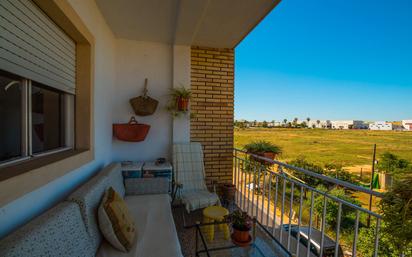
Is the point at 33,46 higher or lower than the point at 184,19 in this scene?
lower

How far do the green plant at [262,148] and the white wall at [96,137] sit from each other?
2.16 metres

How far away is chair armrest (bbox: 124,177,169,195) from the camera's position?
269cm

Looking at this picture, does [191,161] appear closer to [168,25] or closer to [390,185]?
[168,25]

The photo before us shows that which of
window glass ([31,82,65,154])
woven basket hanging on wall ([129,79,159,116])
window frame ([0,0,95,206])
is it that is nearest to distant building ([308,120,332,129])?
woven basket hanging on wall ([129,79,159,116])

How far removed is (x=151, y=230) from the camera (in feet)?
5.97

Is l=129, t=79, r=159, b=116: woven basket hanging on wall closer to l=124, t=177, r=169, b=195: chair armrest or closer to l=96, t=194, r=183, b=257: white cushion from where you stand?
l=124, t=177, r=169, b=195: chair armrest

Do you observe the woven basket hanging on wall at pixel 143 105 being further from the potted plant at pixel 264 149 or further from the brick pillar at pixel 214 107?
the potted plant at pixel 264 149

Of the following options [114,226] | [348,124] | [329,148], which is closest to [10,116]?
[114,226]

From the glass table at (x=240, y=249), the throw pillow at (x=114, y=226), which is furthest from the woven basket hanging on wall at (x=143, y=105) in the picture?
the glass table at (x=240, y=249)

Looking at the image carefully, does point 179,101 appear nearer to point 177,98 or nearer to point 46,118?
point 177,98

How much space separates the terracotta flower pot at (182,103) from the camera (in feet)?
10.6

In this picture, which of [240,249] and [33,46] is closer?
[33,46]

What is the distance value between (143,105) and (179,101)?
572 millimetres

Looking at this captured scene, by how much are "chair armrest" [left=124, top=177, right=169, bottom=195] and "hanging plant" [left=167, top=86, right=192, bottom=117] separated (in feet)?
3.76
